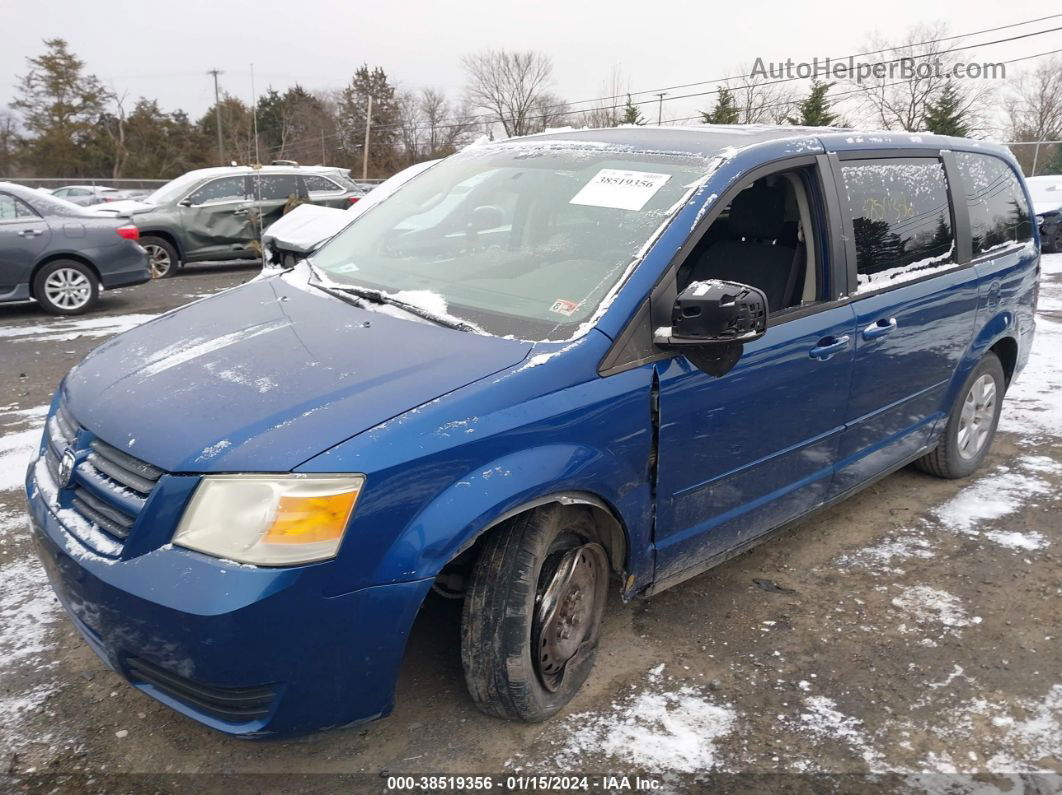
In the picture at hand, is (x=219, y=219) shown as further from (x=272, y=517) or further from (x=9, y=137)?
(x=9, y=137)

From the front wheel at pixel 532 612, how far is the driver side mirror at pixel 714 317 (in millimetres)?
617

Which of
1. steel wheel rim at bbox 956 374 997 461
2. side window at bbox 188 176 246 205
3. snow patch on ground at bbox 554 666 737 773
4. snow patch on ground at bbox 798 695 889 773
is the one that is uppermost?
side window at bbox 188 176 246 205

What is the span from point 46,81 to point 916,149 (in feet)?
171

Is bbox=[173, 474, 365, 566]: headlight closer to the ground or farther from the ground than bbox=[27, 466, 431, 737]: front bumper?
farther from the ground

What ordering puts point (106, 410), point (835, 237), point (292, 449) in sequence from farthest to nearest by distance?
point (835, 237) → point (106, 410) → point (292, 449)

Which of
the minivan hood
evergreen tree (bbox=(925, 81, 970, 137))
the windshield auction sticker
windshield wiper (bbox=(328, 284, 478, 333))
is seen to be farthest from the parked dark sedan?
evergreen tree (bbox=(925, 81, 970, 137))

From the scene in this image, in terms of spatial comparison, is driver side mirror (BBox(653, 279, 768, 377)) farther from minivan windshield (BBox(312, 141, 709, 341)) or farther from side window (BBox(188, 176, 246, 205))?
side window (BBox(188, 176, 246, 205))

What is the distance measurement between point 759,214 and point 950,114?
114 ft

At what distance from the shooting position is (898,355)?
353cm

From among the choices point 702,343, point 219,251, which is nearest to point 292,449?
point 702,343

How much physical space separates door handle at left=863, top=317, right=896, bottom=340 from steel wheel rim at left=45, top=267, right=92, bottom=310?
8.58 metres

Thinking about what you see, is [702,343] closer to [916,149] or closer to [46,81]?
[916,149]

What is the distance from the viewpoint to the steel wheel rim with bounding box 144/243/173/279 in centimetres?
1210

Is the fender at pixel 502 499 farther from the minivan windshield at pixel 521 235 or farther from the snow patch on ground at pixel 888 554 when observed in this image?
the snow patch on ground at pixel 888 554
